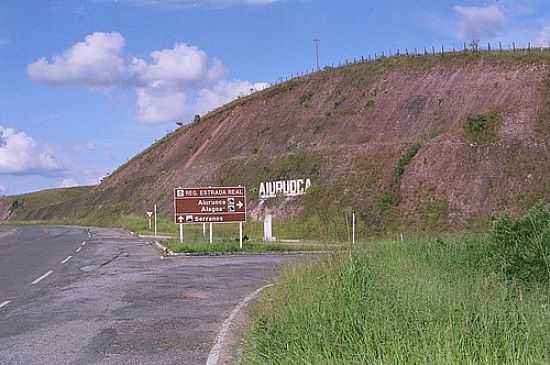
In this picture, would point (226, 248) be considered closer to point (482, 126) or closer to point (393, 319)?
point (482, 126)

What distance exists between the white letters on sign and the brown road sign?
51.1 feet

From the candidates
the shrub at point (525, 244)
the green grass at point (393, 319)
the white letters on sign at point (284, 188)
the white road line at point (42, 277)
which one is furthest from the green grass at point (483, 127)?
the green grass at point (393, 319)

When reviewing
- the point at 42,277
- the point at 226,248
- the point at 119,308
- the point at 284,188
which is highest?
the point at 284,188

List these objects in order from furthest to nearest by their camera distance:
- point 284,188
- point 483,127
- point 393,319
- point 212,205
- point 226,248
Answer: point 284,188 < point 483,127 < point 212,205 < point 226,248 < point 393,319

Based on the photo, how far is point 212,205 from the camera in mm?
32438

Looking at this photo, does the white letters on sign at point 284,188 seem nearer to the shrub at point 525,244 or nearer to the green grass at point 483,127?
the green grass at point 483,127

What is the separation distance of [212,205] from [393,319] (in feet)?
83.6

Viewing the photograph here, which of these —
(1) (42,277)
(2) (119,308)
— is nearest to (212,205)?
(1) (42,277)

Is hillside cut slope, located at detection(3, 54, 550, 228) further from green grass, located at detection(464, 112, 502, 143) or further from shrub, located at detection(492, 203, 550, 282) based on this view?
shrub, located at detection(492, 203, 550, 282)

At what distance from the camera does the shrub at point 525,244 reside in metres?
11.6

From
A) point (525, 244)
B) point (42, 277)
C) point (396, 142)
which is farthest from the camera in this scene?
point (396, 142)

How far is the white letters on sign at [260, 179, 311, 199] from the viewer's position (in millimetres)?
48366

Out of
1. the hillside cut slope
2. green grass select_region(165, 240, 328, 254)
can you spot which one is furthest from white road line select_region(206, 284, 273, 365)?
the hillside cut slope

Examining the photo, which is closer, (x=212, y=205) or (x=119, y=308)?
(x=119, y=308)
